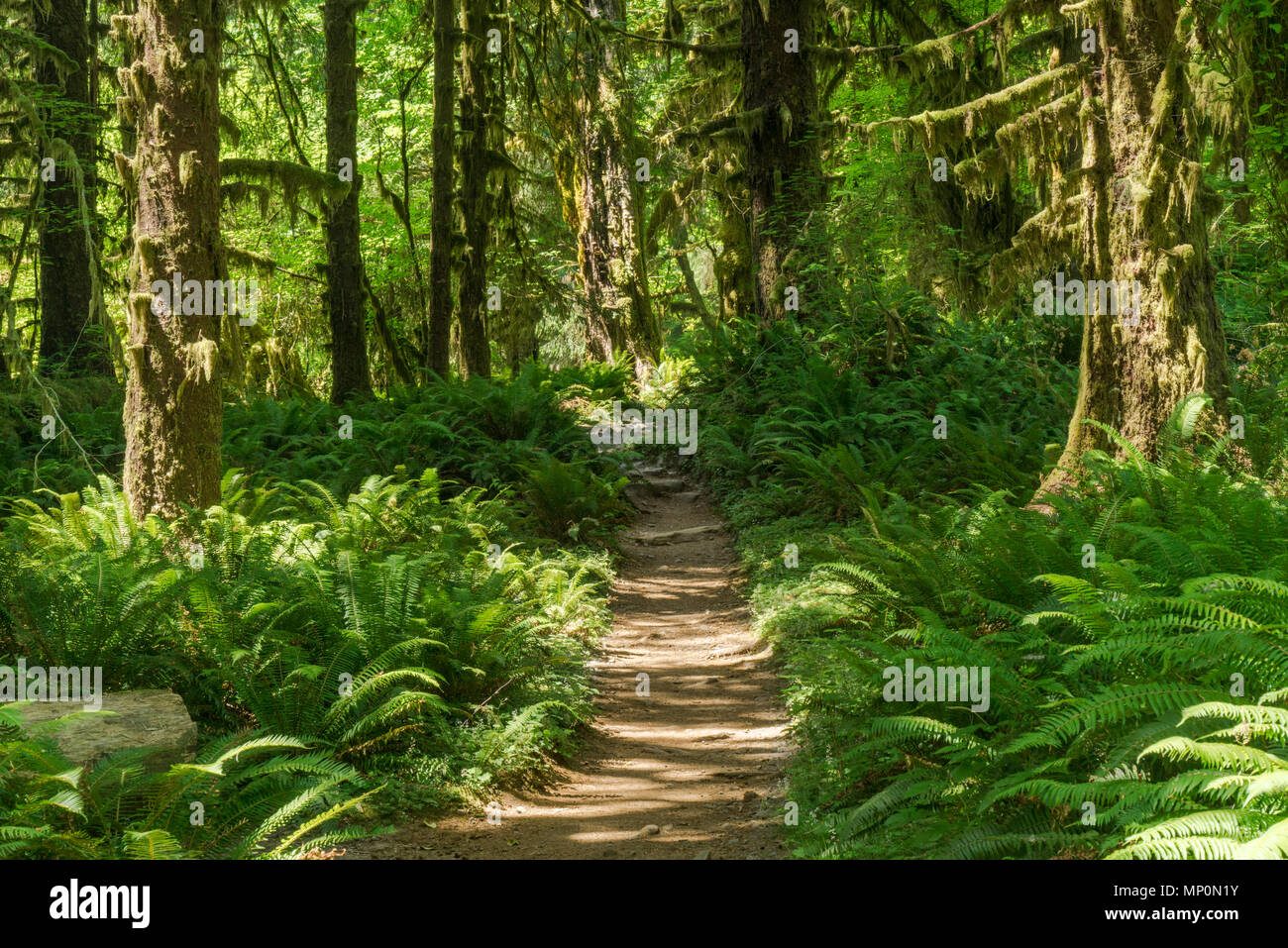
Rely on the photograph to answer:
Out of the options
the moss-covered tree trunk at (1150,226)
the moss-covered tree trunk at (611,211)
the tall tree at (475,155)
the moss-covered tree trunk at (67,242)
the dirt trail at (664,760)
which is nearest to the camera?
the dirt trail at (664,760)

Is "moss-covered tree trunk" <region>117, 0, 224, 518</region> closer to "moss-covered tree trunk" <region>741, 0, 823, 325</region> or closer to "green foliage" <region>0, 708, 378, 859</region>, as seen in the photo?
"green foliage" <region>0, 708, 378, 859</region>

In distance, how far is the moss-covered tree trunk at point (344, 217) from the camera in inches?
504

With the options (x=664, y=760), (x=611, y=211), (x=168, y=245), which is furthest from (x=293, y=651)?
(x=611, y=211)

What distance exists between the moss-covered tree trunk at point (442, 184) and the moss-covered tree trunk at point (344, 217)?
108 centimetres

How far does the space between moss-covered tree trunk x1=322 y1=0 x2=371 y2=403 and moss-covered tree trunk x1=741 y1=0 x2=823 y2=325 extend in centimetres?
524

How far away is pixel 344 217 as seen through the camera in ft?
43.5

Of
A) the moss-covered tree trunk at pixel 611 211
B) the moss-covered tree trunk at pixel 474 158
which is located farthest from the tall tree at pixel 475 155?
the moss-covered tree trunk at pixel 611 211

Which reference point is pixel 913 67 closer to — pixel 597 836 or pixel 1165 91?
pixel 1165 91

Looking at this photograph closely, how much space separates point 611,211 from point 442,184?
3811 mm

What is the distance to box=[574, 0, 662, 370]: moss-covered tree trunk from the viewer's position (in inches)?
653

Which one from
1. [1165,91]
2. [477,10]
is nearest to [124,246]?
[477,10]

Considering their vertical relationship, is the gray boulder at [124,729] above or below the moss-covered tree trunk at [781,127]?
below

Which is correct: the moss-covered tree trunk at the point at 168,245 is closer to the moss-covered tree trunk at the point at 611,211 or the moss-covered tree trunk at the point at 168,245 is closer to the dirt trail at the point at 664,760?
the dirt trail at the point at 664,760

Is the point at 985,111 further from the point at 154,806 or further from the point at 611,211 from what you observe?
the point at 154,806
